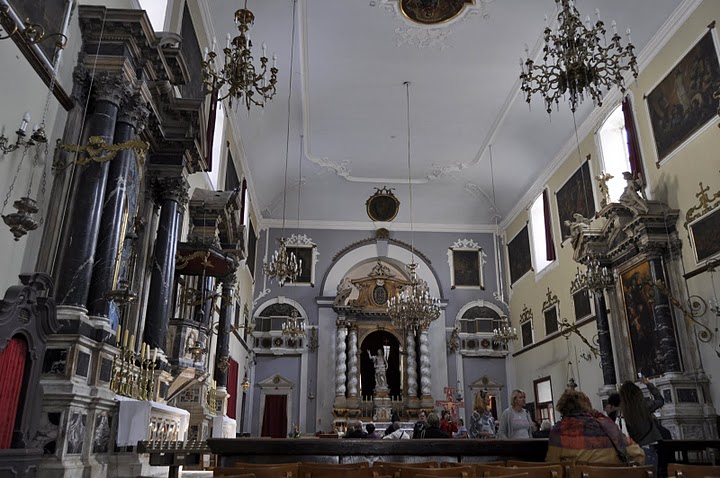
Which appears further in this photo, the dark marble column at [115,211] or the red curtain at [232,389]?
the red curtain at [232,389]

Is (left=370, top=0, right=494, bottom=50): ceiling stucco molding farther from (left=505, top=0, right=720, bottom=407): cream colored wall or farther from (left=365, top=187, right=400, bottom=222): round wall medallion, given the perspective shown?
(left=365, top=187, right=400, bottom=222): round wall medallion

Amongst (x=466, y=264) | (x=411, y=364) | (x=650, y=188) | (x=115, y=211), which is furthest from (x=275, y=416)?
(x=115, y=211)

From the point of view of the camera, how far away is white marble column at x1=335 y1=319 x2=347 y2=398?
A: 61.1 ft

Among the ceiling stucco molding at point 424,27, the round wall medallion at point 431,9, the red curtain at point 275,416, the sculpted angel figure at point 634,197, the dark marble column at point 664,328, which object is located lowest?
the red curtain at point 275,416

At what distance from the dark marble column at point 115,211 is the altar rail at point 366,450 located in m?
2.31

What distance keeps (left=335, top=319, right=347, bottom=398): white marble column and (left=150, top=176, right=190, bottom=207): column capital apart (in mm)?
11491

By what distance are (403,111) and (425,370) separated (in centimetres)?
873

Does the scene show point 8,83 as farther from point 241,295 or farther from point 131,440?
point 241,295

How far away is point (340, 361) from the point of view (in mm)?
18953

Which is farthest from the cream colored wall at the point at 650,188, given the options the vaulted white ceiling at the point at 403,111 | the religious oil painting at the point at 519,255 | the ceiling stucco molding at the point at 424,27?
the ceiling stucco molding at the point at 424,27

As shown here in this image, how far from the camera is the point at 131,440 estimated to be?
19.7 ft

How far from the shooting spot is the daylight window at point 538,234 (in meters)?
17.6

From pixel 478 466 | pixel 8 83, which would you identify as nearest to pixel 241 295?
pixel 8 83

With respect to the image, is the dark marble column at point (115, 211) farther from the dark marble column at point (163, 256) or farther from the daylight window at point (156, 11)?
the daylight window at point (156, 11)
